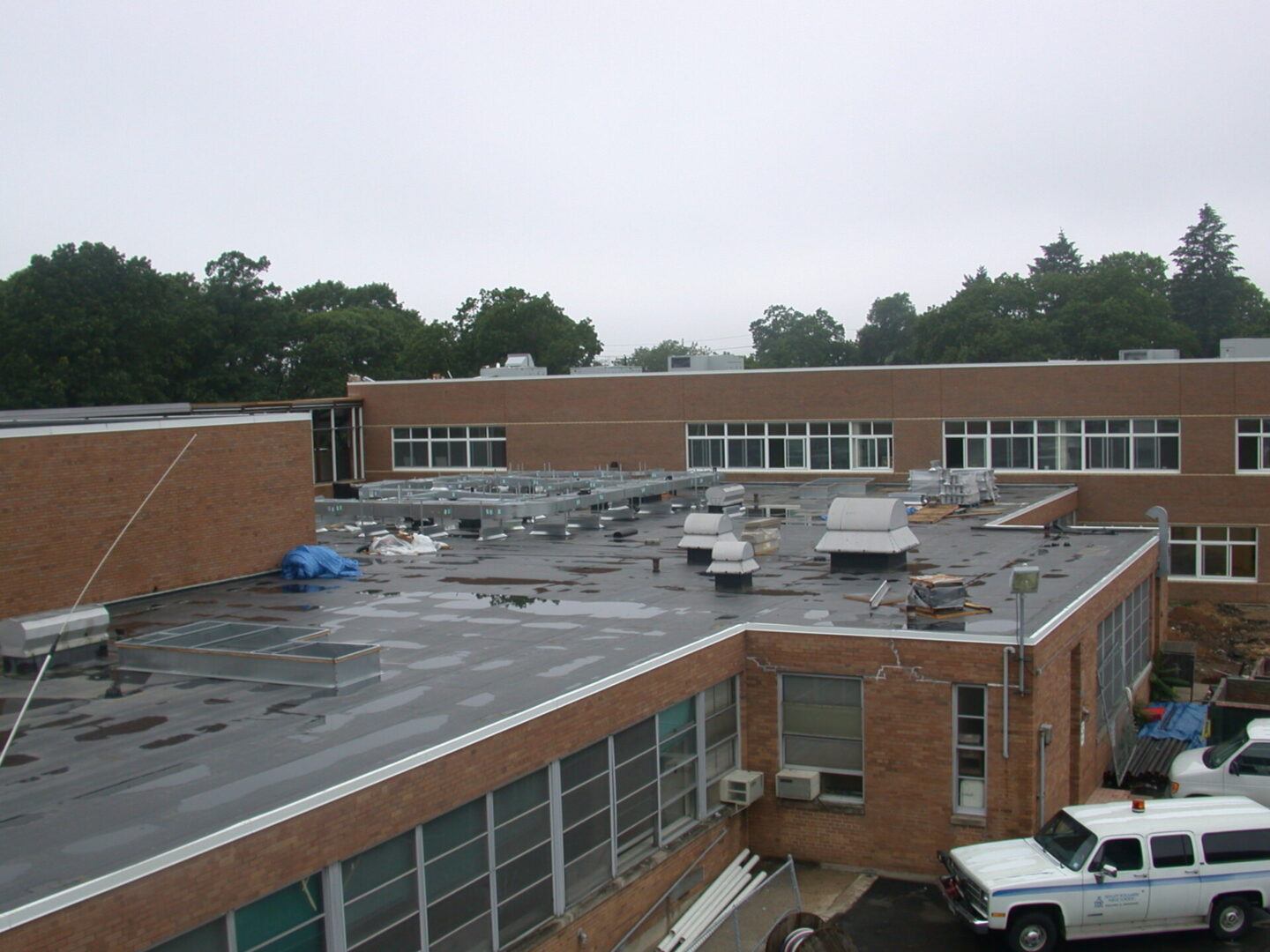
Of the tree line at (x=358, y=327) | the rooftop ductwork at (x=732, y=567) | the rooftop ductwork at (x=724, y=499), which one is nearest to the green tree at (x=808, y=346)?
the tree line at (x=358, y=327)

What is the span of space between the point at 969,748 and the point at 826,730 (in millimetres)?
2035

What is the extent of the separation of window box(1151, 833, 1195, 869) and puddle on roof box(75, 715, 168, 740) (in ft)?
38.9

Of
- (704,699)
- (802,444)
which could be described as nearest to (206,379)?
(802,444)

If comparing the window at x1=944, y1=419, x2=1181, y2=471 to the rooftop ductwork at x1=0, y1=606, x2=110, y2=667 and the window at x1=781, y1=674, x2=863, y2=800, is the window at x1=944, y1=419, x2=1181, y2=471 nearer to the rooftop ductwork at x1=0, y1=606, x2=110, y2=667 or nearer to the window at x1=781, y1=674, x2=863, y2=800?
the window at x1=781, y1=674, x2=863, y2=800

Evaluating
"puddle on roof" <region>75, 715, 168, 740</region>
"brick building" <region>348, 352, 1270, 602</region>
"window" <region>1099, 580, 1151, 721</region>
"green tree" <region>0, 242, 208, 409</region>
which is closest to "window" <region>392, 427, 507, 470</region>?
"brick building" <region>348, 352, 1270, 602</region>

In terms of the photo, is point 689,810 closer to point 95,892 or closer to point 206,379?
point 95,892

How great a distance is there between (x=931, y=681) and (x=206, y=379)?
58426 mm

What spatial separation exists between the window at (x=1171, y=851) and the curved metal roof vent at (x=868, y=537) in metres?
9.01

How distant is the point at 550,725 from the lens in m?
13.0

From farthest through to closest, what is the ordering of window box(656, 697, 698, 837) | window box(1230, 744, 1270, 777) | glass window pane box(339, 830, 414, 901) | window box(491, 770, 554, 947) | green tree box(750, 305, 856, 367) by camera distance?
green tree box(750, 305, 856, 367), window box(1230, 744, 1270, 777), window box(656, 697, 698, 837), window box(491, 770, 554, 947), glass window pane box(339, 830, 414, 901)

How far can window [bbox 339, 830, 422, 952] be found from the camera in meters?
10.6

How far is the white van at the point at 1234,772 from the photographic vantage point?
19141 millimetres

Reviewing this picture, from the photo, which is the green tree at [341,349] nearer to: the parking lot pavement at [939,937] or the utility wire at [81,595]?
the utility wire at [81,595]

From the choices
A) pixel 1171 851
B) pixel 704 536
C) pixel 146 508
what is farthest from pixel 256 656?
pixel 1171 851
